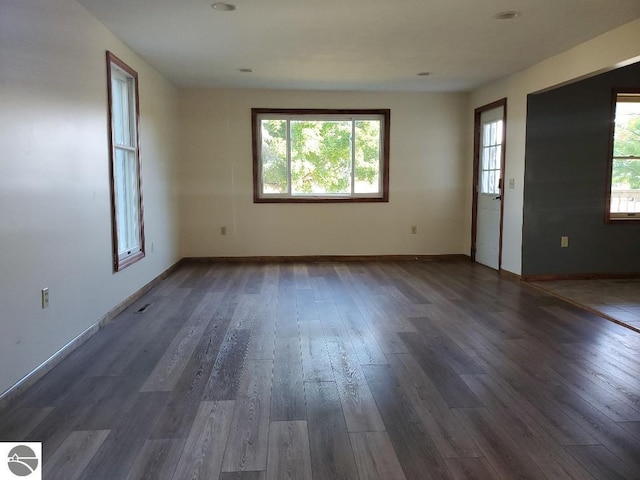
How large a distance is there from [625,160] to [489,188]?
1.51m

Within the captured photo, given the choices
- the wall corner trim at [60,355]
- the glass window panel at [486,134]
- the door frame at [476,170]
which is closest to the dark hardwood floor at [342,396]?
the wall corner trim at [60,355]

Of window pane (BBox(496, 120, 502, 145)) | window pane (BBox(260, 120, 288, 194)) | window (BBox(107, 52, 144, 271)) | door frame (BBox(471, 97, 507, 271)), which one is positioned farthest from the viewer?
window pane (BBox(260, 120, 288, 194))

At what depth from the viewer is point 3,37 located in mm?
2455

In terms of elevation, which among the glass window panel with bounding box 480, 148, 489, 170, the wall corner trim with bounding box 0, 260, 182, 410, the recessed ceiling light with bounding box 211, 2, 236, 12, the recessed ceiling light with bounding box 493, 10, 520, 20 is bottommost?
the wall corner trim with bounding box 0, 260, 182, 410

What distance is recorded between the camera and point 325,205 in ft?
22.7

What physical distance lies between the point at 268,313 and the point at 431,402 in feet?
6.52

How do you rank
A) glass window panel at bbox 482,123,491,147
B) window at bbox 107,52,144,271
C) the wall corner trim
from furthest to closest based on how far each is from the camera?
glass window panel at bbox 482,123,491,147 → window at bbox 107,52,144,271 → the wall corner trim

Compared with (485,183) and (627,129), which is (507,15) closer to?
(627,129)

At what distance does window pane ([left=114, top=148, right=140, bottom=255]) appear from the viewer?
437 cm

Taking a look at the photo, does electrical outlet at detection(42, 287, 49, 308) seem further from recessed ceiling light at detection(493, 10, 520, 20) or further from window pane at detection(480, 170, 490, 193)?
window pane at detection(480, 170, 490, 193)

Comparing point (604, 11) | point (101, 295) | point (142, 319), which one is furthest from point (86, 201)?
point (604, 11)

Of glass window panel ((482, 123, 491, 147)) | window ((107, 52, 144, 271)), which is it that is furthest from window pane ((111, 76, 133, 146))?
glass window panel ((482, 123, 491, 147))

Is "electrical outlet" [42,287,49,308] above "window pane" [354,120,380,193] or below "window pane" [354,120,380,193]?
below

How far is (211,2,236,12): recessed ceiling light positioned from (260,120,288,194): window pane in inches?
129
